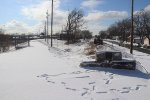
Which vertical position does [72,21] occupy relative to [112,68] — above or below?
above

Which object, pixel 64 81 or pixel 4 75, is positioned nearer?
pixel 64 81

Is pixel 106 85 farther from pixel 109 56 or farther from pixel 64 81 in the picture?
pixel 109 56

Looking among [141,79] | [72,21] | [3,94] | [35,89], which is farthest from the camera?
[72,21]

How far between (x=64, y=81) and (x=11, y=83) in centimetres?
242

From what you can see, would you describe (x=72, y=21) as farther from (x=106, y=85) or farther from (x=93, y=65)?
(x=106, y=85)

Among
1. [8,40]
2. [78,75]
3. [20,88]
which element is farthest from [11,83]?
[8,40]

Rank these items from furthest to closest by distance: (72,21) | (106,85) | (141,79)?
(72,21) < (141,79) < (106,85)

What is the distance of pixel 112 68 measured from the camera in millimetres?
17188

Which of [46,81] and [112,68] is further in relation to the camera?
[112,68]

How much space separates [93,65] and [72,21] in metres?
72.5

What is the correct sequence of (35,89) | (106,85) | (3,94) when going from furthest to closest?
(106,85) → (35,89) → (3,94)

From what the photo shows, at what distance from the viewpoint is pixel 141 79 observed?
14047 mm

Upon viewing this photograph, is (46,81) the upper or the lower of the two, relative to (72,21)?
lower

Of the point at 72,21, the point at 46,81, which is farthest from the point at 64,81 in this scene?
the point at 72,21
